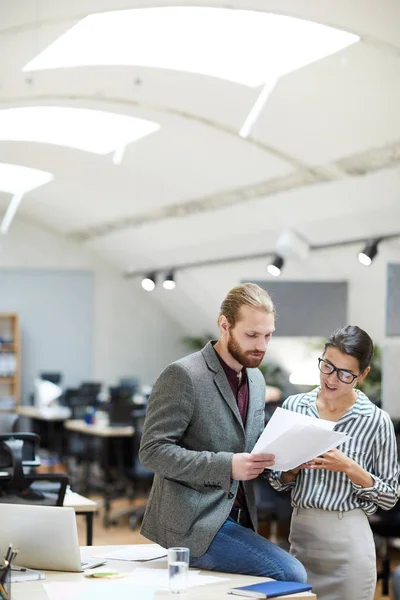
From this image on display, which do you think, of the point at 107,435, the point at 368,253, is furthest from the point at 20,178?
the point at 368,253

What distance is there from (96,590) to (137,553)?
1.80 ft

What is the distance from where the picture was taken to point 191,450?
9.74ft

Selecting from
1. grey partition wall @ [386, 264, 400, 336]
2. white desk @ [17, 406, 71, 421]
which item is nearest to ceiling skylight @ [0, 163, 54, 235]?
white desk @ [17, 406, 71, 421]

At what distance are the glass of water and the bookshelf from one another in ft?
38.9

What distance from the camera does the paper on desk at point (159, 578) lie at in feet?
9.25

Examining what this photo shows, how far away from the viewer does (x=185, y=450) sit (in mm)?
2916

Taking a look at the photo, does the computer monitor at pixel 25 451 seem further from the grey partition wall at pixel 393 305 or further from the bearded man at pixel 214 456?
the grey partition wall at pixel 393 305

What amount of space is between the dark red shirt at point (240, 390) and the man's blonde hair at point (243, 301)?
0.18 meters

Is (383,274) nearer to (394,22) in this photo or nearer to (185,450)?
(394,22)

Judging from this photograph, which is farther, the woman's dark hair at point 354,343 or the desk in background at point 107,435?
the desk in background at point 107,435

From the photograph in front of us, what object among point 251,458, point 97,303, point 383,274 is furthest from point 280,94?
point 97,303

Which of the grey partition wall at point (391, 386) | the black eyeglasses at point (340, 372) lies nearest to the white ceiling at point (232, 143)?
the grey partition wall at point (391, 386)

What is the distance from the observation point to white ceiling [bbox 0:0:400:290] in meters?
5.94

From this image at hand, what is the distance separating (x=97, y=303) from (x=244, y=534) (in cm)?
1281
